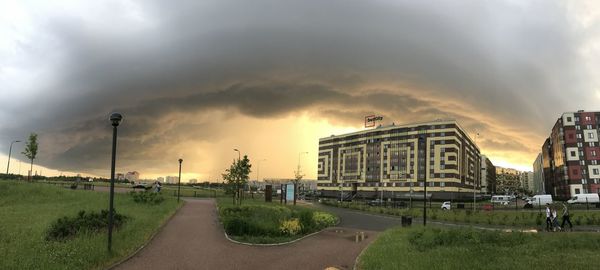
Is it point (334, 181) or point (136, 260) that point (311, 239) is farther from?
point (334, 181)

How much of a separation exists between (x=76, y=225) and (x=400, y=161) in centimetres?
11705

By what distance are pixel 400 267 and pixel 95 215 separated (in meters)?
16.9

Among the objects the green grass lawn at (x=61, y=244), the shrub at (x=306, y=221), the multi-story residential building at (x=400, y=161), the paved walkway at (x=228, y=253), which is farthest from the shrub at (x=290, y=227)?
the multi-story residential building at (x=400, y=161)

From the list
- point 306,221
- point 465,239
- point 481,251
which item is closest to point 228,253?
point 306,221

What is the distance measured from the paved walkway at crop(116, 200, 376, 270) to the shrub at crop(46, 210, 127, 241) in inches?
119

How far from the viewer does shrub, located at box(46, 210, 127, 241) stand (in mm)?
18781

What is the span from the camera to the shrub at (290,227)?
23.7 meters

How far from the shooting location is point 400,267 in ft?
43.8

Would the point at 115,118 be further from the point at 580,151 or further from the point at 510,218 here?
the point at 580,151

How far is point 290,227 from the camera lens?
24.1 m

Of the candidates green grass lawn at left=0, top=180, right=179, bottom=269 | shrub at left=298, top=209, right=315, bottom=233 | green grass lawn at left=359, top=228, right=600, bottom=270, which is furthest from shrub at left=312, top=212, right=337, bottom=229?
green grass lawn at left=0, top=180, right=179, bottom=269

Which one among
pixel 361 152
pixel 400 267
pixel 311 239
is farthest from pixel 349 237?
pixel 361 152

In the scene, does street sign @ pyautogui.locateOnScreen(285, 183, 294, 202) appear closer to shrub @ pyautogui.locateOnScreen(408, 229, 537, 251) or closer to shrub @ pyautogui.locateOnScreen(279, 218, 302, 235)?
shrub @ pyautogui.locateOnScreen(279, 218, 302, 235)

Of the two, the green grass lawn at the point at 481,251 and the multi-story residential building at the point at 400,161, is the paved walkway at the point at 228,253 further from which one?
the multi-story residential building at the point at 400,161
